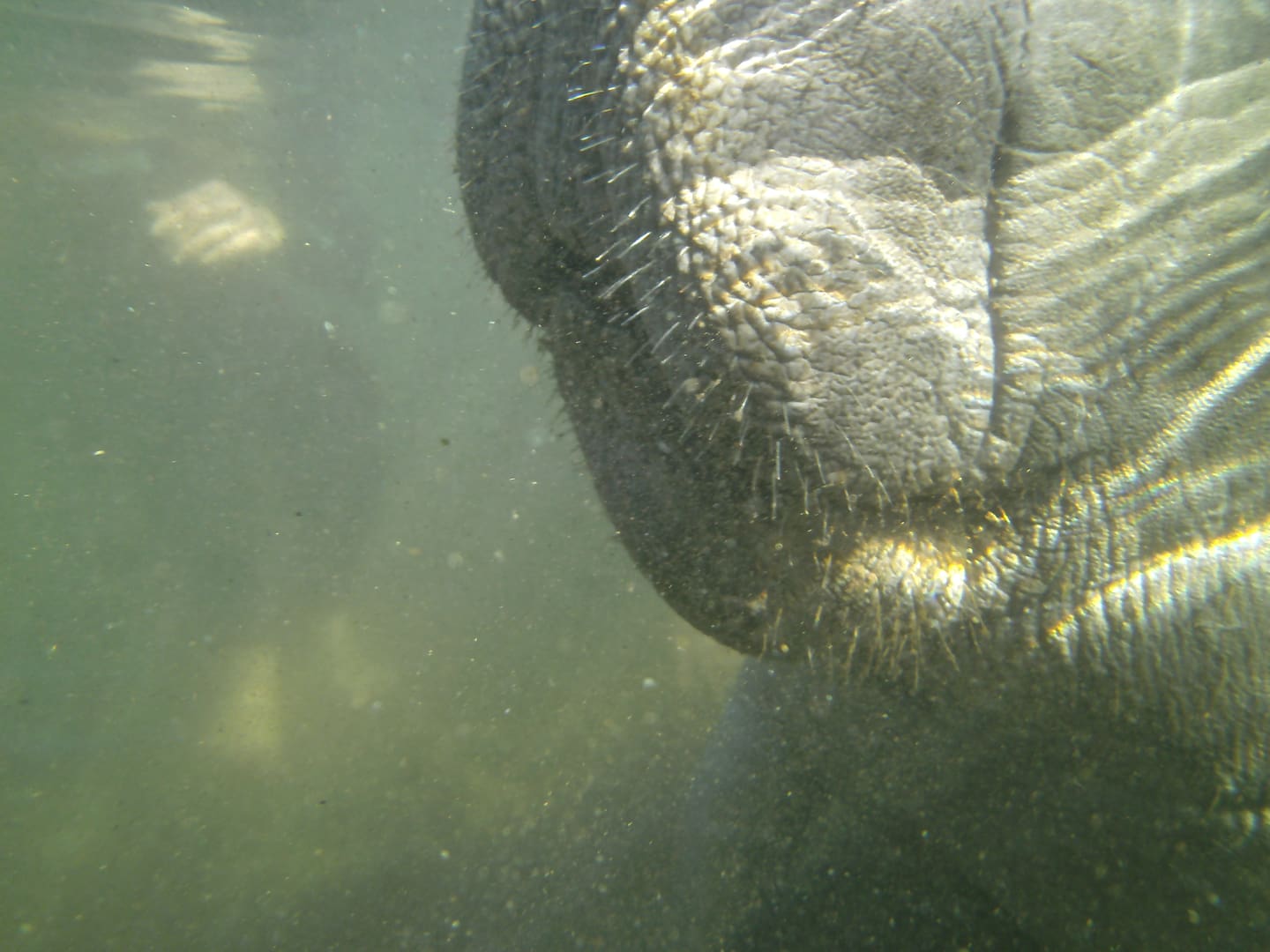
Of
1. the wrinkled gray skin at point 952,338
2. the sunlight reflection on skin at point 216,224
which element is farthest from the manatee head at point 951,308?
the sunlight reflection on skin at point 216,224

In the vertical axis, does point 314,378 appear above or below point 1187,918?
below

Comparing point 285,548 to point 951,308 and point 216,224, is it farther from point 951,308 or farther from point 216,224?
point 951,308

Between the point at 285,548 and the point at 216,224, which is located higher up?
the point at 216,224

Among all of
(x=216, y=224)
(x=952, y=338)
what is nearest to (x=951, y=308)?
(x=952, y=338)

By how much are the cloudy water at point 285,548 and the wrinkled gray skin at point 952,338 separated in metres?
0.76

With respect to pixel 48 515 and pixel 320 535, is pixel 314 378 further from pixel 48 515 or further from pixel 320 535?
pixel 48 515

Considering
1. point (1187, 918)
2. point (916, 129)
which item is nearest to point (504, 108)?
point (916, 129)

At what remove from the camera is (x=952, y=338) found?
1280 millimetres

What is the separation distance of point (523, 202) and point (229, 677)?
778 cm

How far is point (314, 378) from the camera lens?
12.1m

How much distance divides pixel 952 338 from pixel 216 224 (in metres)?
11.5

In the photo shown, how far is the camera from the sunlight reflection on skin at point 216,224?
10414 millimetres

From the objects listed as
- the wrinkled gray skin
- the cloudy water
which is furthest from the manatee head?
the cloudy water

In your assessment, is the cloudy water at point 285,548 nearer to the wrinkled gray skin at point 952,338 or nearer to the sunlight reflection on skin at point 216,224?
the sunlight reflection on skin at point 216,224
